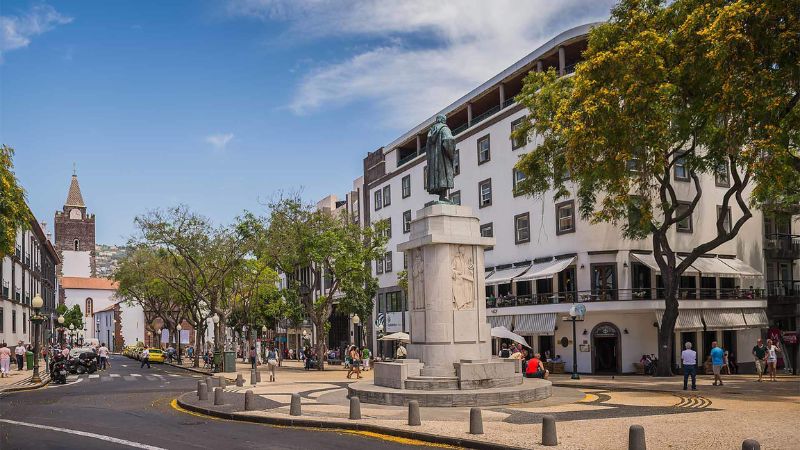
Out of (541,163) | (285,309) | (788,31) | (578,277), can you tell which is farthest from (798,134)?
(285,309)

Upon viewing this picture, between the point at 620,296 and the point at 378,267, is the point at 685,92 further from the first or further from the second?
the point at 378,267

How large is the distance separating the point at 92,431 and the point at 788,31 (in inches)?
812

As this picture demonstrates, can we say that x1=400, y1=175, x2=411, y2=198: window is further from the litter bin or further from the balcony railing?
the litter bin

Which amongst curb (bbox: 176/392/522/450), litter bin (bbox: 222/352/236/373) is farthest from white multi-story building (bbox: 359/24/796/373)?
curb (bbox: 176/392/522/450)

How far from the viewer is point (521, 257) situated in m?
44.0

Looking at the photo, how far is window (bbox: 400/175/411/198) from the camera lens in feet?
190


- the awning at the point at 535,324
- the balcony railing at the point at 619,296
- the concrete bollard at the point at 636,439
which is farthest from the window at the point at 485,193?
the concrete bollard at the point at 636,439

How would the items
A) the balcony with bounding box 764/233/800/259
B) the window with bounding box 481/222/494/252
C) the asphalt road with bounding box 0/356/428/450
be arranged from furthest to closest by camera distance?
1. the window with bounding box 481/222/494/252
2. the balcony with bounding box 764/233/800/259
3. the asphalt road with bounding box 0/356/428/450

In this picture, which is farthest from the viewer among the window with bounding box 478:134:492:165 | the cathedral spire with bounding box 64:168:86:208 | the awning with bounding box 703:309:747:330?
the cathedral spire with bounding box 64:168:86:208

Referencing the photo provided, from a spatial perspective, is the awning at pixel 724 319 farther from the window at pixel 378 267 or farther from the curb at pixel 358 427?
the window at pixel 378 267

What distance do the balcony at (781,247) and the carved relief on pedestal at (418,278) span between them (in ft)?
101

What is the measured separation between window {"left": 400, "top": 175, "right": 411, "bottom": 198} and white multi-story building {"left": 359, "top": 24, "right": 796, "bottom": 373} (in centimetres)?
792

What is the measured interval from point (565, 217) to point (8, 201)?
26676mm

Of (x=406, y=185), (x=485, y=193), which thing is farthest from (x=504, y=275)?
(x=406, y=185)
